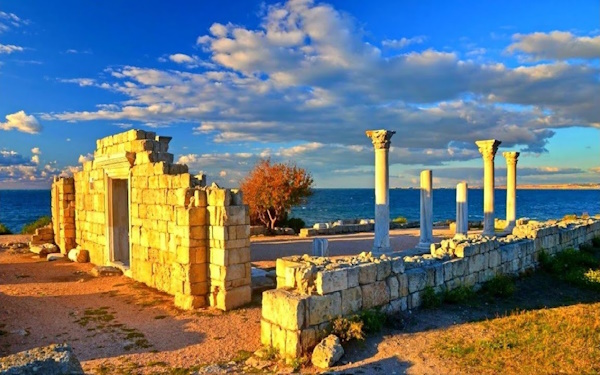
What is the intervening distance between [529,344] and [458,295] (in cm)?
236

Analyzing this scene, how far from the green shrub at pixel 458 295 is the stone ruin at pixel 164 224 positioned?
4347 millimetres

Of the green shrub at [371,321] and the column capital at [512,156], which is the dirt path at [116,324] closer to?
the green shrub at [371,321]

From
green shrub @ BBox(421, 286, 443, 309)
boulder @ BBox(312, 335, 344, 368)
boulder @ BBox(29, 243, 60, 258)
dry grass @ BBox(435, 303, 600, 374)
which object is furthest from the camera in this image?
boulder @ BBox(29, 243, 60, 258)

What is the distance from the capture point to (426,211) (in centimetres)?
1530

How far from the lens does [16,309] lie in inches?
374

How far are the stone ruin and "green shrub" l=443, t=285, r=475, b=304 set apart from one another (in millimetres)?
4347

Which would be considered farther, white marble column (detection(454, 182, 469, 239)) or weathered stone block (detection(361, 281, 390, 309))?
white marble column (detection(454, 182, 469, 239))

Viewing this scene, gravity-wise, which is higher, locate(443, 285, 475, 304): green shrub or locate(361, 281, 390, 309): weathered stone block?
locate(361, 281, 390, 309): weathered stone block

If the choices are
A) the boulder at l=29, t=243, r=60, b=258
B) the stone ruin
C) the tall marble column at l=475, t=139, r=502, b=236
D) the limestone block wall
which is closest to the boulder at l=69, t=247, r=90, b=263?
the stone ruin

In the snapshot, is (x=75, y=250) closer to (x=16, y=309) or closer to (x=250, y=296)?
(x=16, y=309)

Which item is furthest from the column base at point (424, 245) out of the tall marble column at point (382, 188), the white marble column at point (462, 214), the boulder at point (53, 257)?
the boulder at point (53, 257)

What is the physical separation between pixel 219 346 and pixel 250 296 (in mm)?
2692

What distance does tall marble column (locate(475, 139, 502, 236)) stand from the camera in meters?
17.6

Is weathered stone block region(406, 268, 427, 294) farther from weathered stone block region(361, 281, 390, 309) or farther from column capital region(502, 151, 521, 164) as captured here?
column capital region(502, 151, 521, 164)
